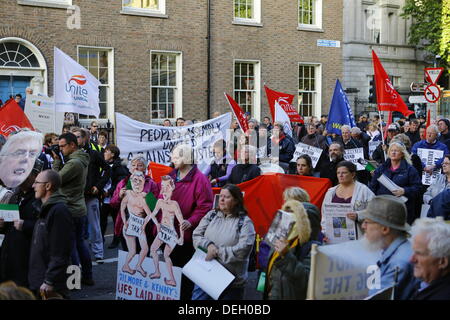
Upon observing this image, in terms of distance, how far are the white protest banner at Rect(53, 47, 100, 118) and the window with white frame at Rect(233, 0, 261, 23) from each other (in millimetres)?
13085

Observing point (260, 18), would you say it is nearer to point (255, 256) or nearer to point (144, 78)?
point (144, 78)

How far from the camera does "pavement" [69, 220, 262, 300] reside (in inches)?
295

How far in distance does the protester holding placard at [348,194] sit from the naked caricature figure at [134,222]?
1883 mm

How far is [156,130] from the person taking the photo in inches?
440

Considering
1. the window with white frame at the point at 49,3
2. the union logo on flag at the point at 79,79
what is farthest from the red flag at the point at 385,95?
the window with white frame at the point at 49,3

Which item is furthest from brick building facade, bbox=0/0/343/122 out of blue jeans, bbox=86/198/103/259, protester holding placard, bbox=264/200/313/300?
protester holding placard, bbox=264/200/313/300

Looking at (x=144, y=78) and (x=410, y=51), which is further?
(x=410, y=51)

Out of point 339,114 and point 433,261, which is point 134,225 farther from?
point 339,114

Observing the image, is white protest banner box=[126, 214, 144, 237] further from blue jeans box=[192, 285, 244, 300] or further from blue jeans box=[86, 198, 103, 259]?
blue jeans box=[86, 198, 103, 259]

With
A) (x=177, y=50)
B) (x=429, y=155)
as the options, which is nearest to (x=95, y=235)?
(x=429, y=155)

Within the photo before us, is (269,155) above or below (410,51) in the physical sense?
below

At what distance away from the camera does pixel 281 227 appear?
468 cm
